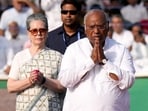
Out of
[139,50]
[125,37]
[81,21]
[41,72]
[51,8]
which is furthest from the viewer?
[125,37]

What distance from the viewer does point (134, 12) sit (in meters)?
11.6

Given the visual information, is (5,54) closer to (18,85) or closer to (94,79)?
(18,85)

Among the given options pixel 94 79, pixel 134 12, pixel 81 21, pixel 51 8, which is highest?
pixel 94 79

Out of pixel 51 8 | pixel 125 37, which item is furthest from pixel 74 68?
pixel 125 37

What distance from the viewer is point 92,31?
4.19m

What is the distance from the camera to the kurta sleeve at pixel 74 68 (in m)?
4.17

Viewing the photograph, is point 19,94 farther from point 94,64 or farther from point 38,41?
point 94,64

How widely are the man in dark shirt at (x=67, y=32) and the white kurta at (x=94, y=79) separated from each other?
1.09m

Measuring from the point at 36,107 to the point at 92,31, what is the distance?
0.77 metres

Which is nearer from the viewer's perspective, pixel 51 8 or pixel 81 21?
pixel 81 21

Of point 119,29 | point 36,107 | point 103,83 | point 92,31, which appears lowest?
point 119,29

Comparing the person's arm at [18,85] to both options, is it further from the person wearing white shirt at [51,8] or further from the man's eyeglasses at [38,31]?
the person wearing white shirt at [51,8]

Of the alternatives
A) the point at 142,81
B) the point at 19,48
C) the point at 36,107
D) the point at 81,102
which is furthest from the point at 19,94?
the point at 19,48

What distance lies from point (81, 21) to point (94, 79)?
159 inches
